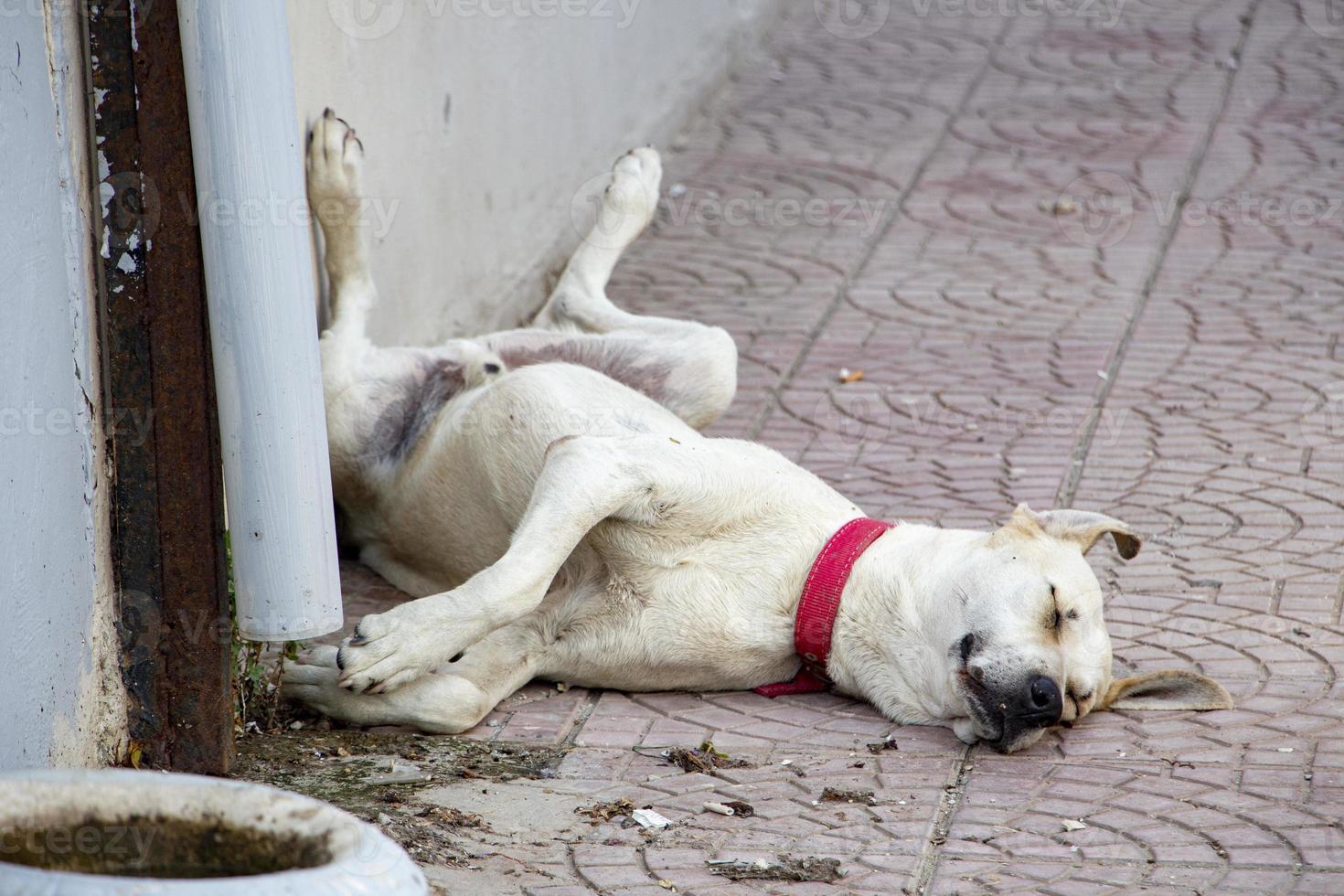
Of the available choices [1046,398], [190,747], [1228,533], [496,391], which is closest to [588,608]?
[496,391]

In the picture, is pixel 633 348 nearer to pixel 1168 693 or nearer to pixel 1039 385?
pixel 1039 385

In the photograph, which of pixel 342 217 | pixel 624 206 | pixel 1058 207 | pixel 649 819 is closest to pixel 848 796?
pixel 649 819

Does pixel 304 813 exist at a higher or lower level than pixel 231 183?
lower

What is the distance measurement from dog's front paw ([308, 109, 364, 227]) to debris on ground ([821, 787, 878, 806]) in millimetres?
2432

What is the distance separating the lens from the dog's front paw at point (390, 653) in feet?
13.3

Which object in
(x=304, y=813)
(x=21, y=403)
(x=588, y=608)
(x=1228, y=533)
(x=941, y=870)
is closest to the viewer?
(x=304, y=813)

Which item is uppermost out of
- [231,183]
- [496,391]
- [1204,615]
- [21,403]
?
[231,183]

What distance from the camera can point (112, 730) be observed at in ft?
12.2

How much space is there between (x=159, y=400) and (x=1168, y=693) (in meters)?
2.71

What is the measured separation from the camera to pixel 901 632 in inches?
174

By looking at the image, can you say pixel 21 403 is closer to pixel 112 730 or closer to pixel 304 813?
pixel 112 730

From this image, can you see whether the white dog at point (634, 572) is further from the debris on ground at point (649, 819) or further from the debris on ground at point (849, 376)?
the debris on ground at point (849, 376)

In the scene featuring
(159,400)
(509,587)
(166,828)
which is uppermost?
(159,400)

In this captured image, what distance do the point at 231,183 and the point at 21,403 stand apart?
625 millimetres
